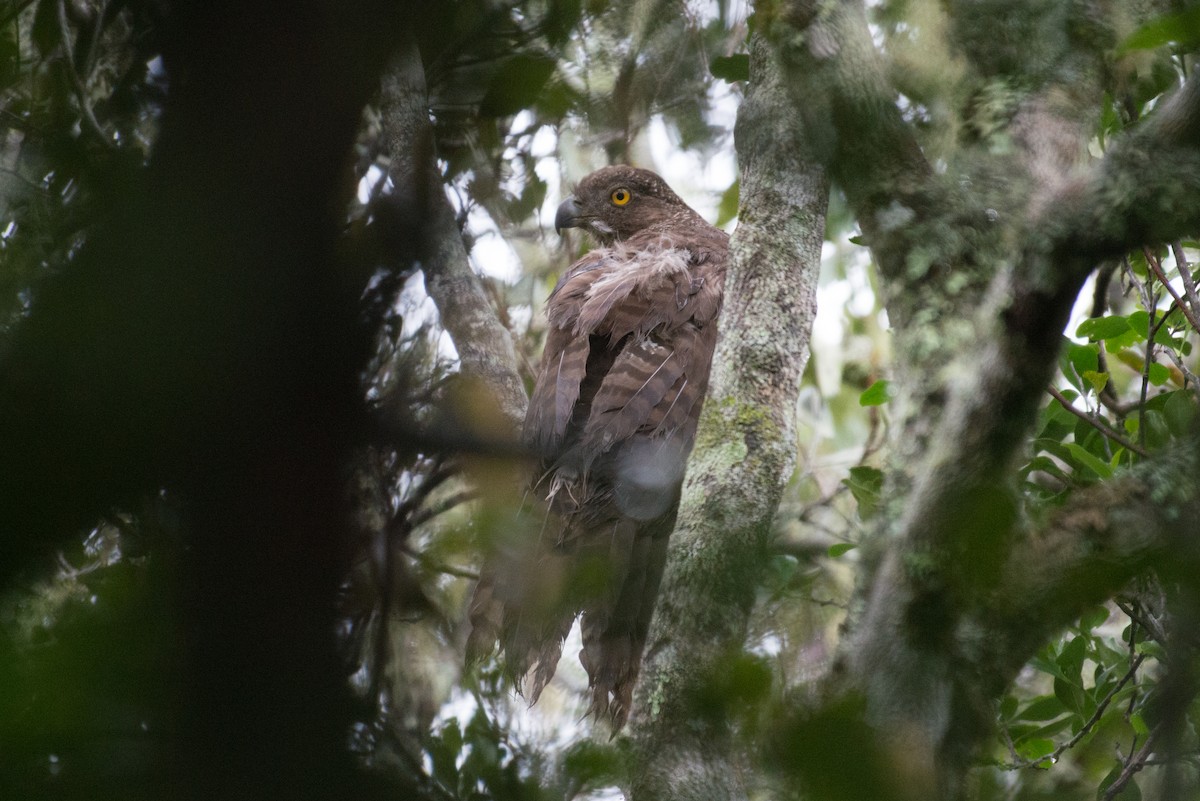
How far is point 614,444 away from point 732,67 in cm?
152

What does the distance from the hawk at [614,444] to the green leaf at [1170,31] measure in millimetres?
2121

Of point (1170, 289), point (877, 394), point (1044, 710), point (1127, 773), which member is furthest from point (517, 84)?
point (1044, 710)

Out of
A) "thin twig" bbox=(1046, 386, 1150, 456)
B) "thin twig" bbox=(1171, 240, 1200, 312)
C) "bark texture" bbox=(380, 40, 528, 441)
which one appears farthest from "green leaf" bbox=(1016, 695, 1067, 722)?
"bark texture" bbox=(380, 40, 528, 441)

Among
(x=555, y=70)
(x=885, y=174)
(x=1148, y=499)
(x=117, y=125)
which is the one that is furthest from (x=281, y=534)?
(x=555, y=70)

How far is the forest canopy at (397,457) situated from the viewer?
4.24ft

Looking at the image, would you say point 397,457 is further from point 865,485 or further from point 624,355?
point 624,355

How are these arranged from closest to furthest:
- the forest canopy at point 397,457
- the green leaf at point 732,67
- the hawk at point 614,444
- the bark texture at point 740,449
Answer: the forest canopy at point 397,457, the bark texture at point 740,449, the hawk at point 614,444, the green leaf at point 732,67

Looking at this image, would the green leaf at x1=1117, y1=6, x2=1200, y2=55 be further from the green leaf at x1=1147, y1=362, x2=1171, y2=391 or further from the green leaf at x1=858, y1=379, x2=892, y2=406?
the green leaf at x1=1147, y1=362, x2=1171, y2=391

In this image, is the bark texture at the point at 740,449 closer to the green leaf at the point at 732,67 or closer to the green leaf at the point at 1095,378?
the green leaf at the point at 732,67

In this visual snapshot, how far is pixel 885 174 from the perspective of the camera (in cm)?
250

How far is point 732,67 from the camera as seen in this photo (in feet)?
13.1

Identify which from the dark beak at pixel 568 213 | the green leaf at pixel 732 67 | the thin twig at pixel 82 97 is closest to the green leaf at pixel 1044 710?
the green leaf at pixel 732 67

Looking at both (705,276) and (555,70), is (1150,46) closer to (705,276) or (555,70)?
(555,70)

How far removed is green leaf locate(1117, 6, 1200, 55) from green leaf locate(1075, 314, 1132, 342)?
79.3 inches
